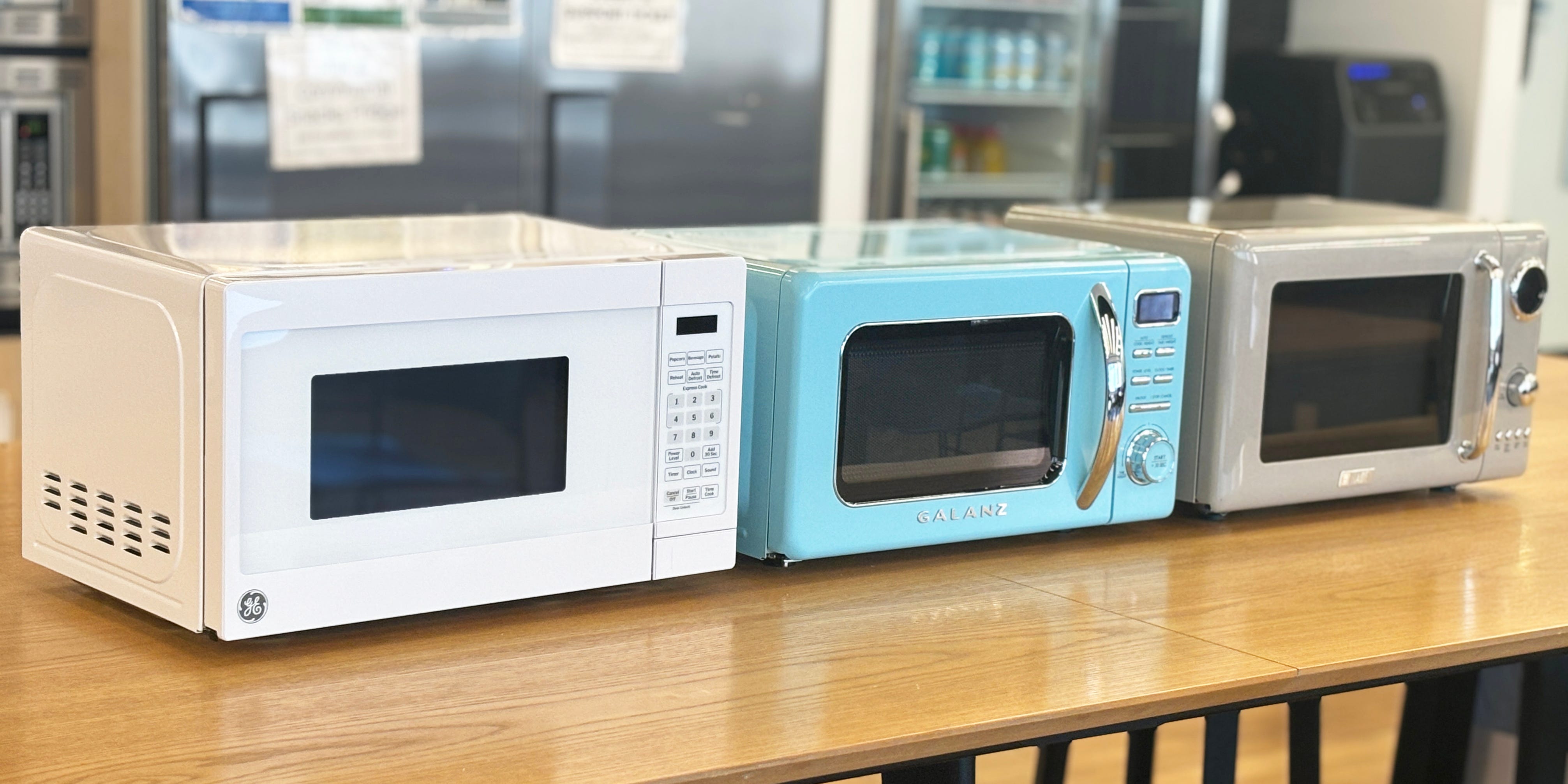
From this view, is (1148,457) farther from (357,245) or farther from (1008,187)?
(1008,187)

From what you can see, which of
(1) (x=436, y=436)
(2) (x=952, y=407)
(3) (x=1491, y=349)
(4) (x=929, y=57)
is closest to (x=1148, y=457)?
(2) (x=952, y=407)

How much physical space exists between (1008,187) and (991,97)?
31cm

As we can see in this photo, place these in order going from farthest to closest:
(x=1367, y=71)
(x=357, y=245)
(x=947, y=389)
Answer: (x=1367, y=71) < (x=947, y=389) < (x=357, y=245)

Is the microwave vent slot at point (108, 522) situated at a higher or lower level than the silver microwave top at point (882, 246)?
lower

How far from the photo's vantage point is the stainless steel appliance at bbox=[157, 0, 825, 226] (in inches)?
124

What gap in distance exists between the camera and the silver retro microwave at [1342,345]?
64.8 inches

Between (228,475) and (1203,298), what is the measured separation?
37.6 inches

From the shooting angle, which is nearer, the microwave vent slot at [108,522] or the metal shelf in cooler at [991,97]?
the microwave vent slot at [108,522]

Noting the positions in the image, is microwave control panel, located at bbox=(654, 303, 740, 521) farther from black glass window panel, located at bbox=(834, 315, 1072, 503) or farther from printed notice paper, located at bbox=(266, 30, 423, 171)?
printed notice paper, located at bbox=(266, 30, 423, 171)

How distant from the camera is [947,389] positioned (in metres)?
1.51

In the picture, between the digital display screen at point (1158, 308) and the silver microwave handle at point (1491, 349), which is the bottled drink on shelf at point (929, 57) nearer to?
the silver microwave handle at point (1491, 349)

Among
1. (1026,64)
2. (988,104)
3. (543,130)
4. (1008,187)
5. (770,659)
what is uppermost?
(1026,64)

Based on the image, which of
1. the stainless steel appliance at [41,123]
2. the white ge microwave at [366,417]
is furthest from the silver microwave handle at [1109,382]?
the stainless steel appliance at [41,123]

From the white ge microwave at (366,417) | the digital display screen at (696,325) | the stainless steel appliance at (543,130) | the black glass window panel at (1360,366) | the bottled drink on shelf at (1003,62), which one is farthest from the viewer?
the bottled drink on shelf at (1003,62)
